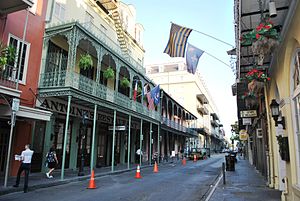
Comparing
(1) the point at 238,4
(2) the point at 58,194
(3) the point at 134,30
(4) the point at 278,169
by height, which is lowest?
(2) the point at 58,194

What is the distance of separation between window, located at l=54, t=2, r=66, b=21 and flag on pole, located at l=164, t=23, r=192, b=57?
774 cm

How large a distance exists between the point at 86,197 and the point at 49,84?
24.5 ft

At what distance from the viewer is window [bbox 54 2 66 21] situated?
15.6m

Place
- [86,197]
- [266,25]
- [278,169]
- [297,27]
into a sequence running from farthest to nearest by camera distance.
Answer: [278,169] < [86,197] < [266,25] < [297,27]

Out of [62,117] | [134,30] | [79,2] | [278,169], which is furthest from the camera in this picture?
[134,30]

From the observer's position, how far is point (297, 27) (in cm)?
528

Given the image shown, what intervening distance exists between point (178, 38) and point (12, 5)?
7.36 m


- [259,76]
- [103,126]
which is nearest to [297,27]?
[259,76]

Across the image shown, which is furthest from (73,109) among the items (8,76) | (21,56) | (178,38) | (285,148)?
(285,148)

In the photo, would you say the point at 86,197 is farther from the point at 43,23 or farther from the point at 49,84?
the point at 43,23

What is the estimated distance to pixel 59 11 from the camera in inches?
623

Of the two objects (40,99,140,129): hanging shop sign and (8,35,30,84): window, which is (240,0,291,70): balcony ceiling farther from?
(40,99,140,129): hanging shop sign

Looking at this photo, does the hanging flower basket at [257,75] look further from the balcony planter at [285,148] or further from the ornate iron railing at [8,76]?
the ornate iron railing at [8,76]

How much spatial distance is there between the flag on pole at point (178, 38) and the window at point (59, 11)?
774 cm
